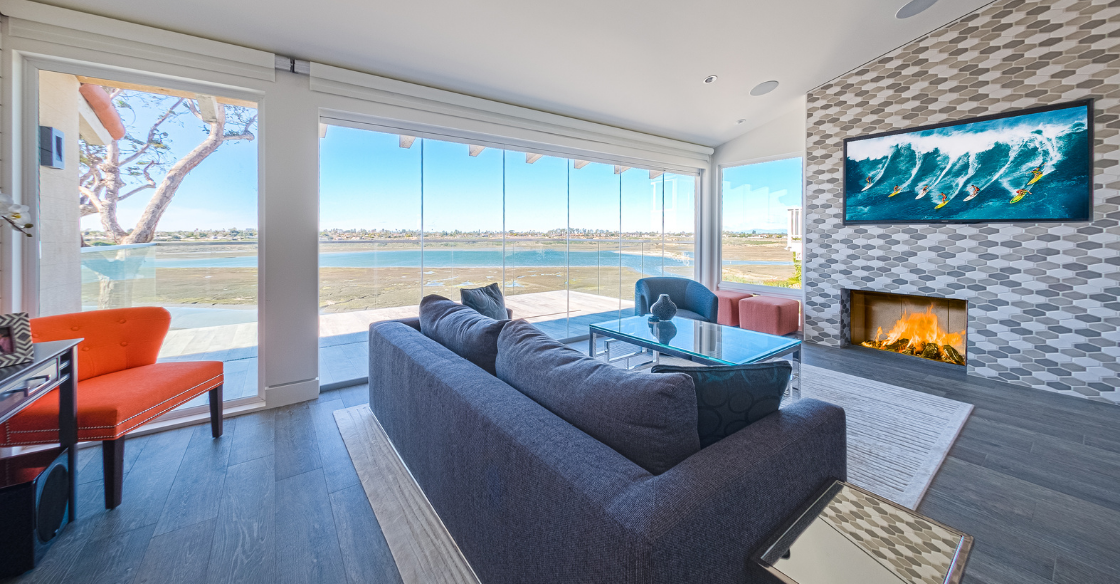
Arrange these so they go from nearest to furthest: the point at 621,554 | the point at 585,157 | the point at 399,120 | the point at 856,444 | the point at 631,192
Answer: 1. the point at 621,554
2. the point at 856,444
3. the point at 399,120
4. the point at 585,157
5. the point at 631,192

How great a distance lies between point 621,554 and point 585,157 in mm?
4515

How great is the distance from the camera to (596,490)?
92 centimetres

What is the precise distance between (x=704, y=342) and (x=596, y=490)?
2333 millimetres

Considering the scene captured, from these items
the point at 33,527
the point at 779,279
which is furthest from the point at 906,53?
the point at 33,527

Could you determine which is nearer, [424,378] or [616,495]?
[616,495]

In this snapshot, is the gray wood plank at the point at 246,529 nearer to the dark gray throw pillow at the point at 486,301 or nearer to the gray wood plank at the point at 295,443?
the gray wood plank at the point at 295,443

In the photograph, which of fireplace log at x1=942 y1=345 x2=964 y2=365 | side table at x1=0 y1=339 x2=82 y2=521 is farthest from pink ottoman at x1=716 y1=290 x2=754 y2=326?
side table at x1=0 y1=339 x2=82 y2=521

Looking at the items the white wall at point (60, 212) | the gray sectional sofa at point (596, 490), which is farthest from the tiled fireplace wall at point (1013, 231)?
the white wall at point (60, 212)

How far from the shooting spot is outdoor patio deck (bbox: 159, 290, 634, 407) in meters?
3.00

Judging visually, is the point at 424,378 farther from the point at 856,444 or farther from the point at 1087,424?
the point at 1087,424

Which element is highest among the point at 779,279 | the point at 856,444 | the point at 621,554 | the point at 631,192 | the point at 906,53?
the point at 906,53

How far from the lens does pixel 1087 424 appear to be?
107 inches

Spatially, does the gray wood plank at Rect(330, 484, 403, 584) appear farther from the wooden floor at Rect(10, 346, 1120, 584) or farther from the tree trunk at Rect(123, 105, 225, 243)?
the tree trunk at Rect(123, 105, 225, 243)

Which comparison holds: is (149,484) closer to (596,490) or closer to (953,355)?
(596,490)
